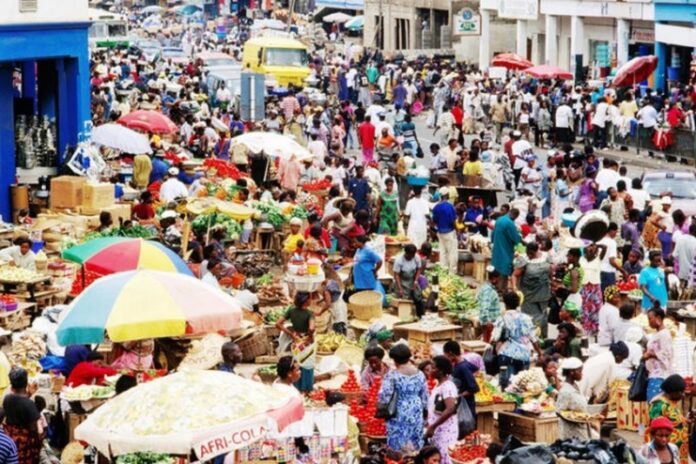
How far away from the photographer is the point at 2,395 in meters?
16.9

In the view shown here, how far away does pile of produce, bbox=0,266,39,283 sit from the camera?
2195 cm

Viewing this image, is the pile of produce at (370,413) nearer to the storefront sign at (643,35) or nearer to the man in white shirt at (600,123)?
the man in white shirt at (600,123)

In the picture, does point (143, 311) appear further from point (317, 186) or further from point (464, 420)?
point (317, 186)

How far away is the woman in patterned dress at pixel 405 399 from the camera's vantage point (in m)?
15.5

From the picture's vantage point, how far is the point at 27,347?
19.0 metres

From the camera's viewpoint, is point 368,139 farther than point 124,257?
Yes

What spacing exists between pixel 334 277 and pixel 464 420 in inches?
281

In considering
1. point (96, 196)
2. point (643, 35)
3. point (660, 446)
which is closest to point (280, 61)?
point (643, 35)

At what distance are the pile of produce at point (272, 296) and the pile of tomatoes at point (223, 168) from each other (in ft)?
27.5

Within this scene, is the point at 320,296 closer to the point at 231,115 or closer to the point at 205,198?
the point at 205,198

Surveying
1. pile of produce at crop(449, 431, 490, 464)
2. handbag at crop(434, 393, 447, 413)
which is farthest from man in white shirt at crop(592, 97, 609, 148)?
handbag at crop(434, 393, 447, 413)

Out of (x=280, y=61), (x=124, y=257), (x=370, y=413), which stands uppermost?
(x=280, y=61)

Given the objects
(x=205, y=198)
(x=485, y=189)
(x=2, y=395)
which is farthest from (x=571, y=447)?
(x=485, y=189)

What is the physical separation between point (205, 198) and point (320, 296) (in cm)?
616
